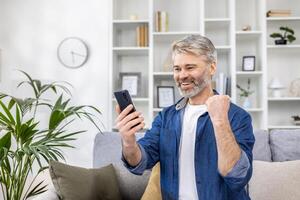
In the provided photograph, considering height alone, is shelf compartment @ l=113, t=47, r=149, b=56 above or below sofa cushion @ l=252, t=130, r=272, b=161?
above

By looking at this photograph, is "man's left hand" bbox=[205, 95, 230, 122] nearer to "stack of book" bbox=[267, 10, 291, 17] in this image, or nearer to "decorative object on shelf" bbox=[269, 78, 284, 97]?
"decorative object on shelf" bbox=[269, 78, 284, 97]

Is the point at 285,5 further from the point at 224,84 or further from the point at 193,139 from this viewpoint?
the point at 193,139

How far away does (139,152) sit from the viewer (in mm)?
1547

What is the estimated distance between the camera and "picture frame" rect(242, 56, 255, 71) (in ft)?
11.6

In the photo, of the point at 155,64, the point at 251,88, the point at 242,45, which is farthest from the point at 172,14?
the point at 251,88

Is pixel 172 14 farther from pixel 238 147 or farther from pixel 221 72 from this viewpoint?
pixel 238 147

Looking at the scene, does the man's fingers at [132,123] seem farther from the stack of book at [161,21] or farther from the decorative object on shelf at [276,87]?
the decorative object on shelf at [276,87]

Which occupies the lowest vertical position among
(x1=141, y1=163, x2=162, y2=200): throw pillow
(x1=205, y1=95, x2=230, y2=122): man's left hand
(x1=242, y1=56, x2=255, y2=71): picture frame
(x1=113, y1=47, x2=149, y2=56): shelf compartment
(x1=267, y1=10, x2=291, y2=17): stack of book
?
(x1=141, y1=163, x2=162, y2=200): throw pillow

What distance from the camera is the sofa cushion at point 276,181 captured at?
209cm

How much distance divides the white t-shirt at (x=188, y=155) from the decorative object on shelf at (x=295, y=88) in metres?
2.17

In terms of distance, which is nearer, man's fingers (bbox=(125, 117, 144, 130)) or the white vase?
man's fingers (bbox=(125, 117, 144, 130))

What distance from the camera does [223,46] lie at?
350cm

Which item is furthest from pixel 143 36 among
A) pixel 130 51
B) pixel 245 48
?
pixel 245 48

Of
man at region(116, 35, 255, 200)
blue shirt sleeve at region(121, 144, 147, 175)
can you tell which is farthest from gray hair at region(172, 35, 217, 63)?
blue shirt sleeve at region(121, 144, 147, 175)
